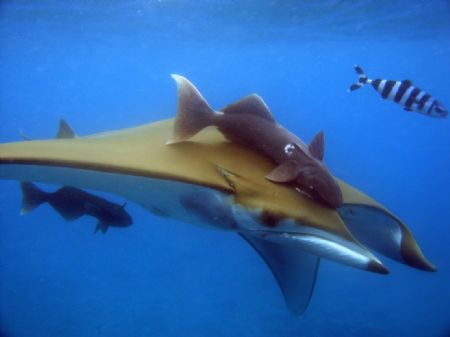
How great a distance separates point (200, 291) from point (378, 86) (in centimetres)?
958

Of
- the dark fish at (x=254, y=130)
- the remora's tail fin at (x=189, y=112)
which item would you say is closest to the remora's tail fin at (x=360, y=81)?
the dark fish at (x=254, y=130)

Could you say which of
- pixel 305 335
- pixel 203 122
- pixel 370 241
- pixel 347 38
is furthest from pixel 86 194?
pixel 347 38

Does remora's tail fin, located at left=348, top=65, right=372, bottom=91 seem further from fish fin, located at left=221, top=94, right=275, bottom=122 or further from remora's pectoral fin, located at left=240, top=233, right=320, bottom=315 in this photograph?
fish fin, located at left=221, top=94, right=275, bottom=122

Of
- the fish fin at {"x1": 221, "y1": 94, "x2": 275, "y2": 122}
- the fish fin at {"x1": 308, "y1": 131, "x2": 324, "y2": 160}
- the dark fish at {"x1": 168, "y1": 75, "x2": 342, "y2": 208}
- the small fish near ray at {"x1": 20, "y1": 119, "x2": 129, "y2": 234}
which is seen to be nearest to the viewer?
the dark fish at {"x1": 168, "y1": 75, "x2": 342, "y2": 208}

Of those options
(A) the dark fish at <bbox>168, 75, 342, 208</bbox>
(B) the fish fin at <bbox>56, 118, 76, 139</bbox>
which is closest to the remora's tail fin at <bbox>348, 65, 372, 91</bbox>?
(B) the fish fin at <bbox>56, 118, 76, 139</bbox>

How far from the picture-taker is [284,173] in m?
2.58

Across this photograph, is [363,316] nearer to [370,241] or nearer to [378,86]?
[378,86]

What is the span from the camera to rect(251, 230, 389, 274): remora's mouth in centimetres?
194

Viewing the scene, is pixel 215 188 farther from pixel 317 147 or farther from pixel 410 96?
pixel 410 96

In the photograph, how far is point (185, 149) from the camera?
9.39 ft

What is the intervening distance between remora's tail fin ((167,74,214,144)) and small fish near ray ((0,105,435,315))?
125 mm

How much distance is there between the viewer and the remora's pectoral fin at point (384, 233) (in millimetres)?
2768

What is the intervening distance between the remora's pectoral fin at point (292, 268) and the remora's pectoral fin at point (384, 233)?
729 mm

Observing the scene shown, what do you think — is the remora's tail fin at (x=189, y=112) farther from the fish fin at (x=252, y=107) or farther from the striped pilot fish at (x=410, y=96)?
the striped pilot fish at (x=410, y=96)
